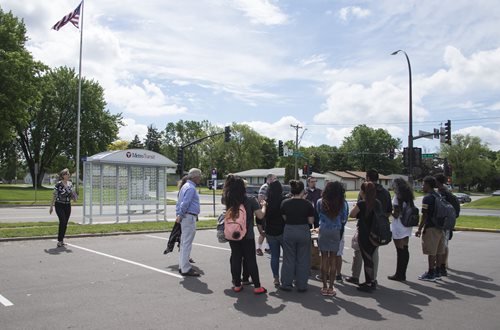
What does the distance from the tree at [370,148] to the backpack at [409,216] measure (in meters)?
108

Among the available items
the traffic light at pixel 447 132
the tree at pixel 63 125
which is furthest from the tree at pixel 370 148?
the traffic light at pixel 447 132

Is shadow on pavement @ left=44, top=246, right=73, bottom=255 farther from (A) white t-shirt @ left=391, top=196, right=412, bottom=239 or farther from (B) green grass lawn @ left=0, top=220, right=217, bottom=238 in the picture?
(A) white t-shirt @ left=391, top=196, right=412, bottom=239

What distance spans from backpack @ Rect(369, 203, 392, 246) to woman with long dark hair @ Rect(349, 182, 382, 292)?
0.18 ft

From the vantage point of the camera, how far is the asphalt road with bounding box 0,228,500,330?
5.20 metres

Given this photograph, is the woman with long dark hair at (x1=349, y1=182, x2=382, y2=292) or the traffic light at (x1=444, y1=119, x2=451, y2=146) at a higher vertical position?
the traffic light at (x1=444, y1=119, x2=451, y2=146)

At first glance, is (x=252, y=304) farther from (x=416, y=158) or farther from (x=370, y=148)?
(x=370, y=148)

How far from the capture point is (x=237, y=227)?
6.61 meters

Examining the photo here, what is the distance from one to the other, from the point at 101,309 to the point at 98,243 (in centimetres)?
608

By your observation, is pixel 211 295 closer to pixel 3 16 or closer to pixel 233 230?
pixel 233 230

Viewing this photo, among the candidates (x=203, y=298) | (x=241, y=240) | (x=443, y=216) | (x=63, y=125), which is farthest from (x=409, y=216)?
(x=63, y=125)

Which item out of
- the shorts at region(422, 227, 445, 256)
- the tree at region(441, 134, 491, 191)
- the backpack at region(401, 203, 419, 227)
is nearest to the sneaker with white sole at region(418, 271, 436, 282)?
the shorts at region(422, 227, 445, 256)

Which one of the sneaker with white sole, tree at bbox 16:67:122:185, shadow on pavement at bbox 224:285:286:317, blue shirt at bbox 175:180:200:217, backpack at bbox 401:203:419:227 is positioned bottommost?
the sneaker with white sole

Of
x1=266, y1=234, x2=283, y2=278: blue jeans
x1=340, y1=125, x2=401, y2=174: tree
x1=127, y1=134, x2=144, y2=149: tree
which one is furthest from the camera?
x1=340, y1=125, x2=401, y2=174: tree

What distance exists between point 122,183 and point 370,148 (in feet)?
341
